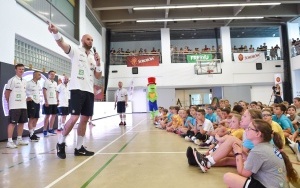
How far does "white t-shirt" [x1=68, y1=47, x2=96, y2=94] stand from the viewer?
3670 mm

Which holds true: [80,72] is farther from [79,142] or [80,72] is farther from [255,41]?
[255,41]

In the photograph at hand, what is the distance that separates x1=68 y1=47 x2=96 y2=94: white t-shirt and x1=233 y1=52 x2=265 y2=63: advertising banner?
17885 millimetres

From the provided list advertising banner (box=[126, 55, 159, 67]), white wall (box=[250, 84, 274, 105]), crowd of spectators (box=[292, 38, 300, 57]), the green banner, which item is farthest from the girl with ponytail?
white wall (box=[250, 84, 274, 105])

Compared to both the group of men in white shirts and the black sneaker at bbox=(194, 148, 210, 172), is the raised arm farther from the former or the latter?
the black sneaker at bbox=(194, 148, 210, 172)

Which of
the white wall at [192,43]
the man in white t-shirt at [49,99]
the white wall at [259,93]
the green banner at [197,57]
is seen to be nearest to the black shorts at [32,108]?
the man in white t-shirt at [49,99]

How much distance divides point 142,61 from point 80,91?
1649 cm

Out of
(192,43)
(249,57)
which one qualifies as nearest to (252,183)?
(249,57)

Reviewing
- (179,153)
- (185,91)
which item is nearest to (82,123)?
(179,153)

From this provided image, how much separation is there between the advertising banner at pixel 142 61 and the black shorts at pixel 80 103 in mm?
16282

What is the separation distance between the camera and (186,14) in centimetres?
1706

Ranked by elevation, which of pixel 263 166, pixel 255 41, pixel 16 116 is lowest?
pixel 263 166

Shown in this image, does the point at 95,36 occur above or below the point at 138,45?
below

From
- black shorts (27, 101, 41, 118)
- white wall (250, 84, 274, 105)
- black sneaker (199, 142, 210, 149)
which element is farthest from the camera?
white wall (250, 84, 274, 105)

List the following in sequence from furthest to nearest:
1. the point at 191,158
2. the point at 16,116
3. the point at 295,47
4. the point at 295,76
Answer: the point at 295,76 < the point at 295,47 < the point at 16,116 < the point at 191,158
